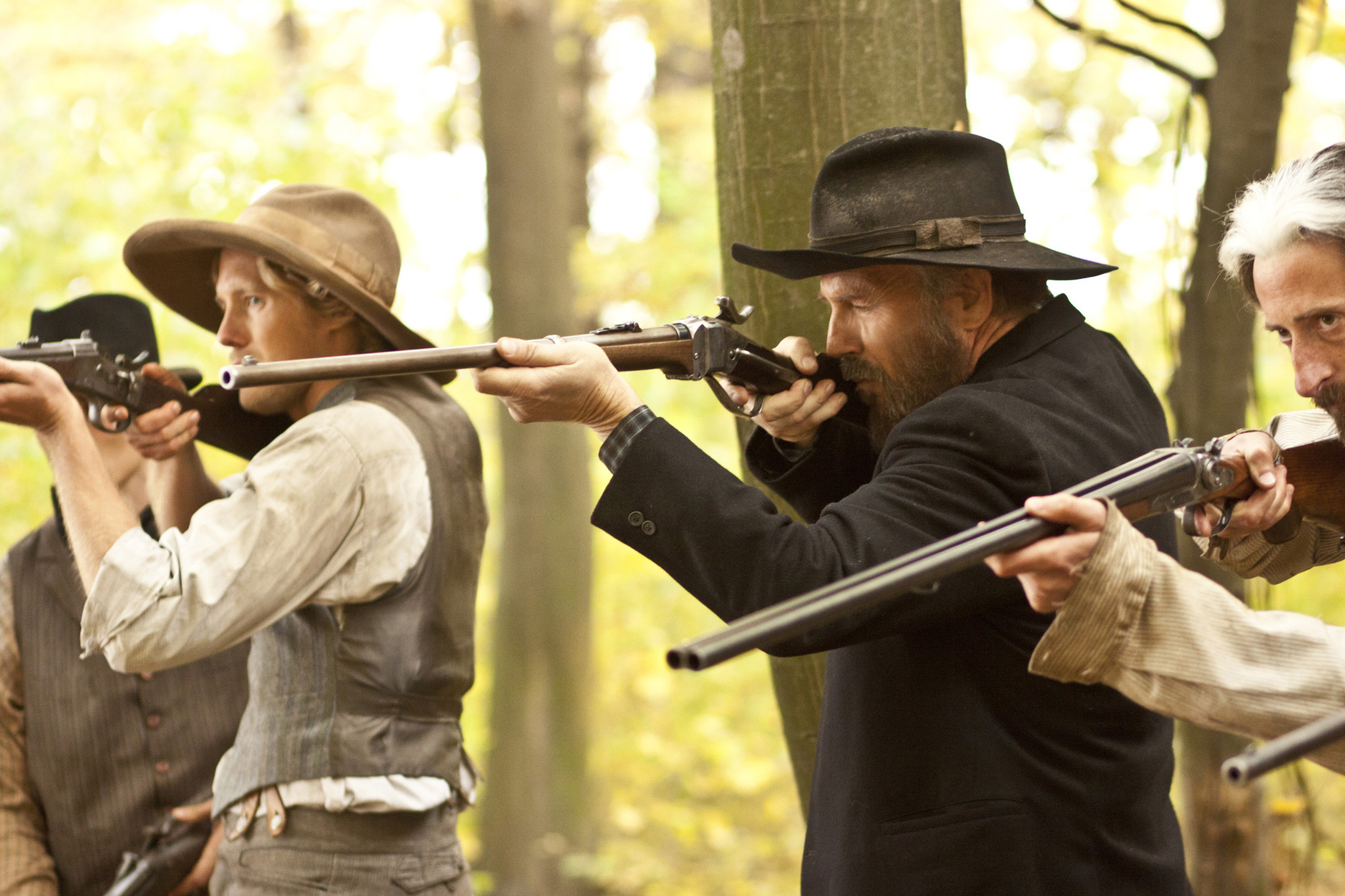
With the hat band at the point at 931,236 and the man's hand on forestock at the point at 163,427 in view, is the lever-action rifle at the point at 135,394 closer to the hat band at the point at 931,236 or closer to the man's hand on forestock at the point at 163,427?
the man's hand on forestock at the point at 163,427

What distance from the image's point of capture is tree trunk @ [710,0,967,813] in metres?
3.26

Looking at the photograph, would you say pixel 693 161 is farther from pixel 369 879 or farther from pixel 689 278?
pixel 369 879

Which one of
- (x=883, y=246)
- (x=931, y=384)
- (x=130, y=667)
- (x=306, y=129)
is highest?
(x=306, y=129)

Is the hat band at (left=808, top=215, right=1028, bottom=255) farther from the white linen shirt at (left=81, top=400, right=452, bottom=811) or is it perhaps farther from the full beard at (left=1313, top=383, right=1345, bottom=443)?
the white linen shirt at (left=81, top=400, right=452, bottom=811)

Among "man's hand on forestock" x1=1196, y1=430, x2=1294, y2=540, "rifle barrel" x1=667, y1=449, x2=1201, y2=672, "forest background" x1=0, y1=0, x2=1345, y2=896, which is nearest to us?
"rifle barrel" x1=667, y1=449, x2=1201, y2=672

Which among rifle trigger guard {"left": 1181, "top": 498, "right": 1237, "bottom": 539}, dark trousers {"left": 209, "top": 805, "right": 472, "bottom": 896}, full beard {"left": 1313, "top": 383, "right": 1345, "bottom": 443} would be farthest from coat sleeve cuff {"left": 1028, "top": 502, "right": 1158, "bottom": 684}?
dark trousers {"left": 209, "top": 805, "right": 472, "bottom": 896}

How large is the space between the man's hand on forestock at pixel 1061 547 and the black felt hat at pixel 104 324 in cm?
315

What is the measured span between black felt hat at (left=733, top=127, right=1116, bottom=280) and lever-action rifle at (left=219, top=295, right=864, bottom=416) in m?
0.33

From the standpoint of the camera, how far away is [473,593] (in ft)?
10.6

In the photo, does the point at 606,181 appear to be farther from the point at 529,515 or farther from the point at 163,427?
the point at 163,427

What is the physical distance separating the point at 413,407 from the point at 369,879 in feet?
3.86

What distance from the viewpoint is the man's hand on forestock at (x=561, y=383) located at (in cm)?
236

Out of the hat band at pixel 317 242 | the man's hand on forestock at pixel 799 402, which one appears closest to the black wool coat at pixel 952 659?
the man's hand on forestock at pixel 799 402

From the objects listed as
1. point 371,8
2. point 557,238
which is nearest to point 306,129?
point 557,238
